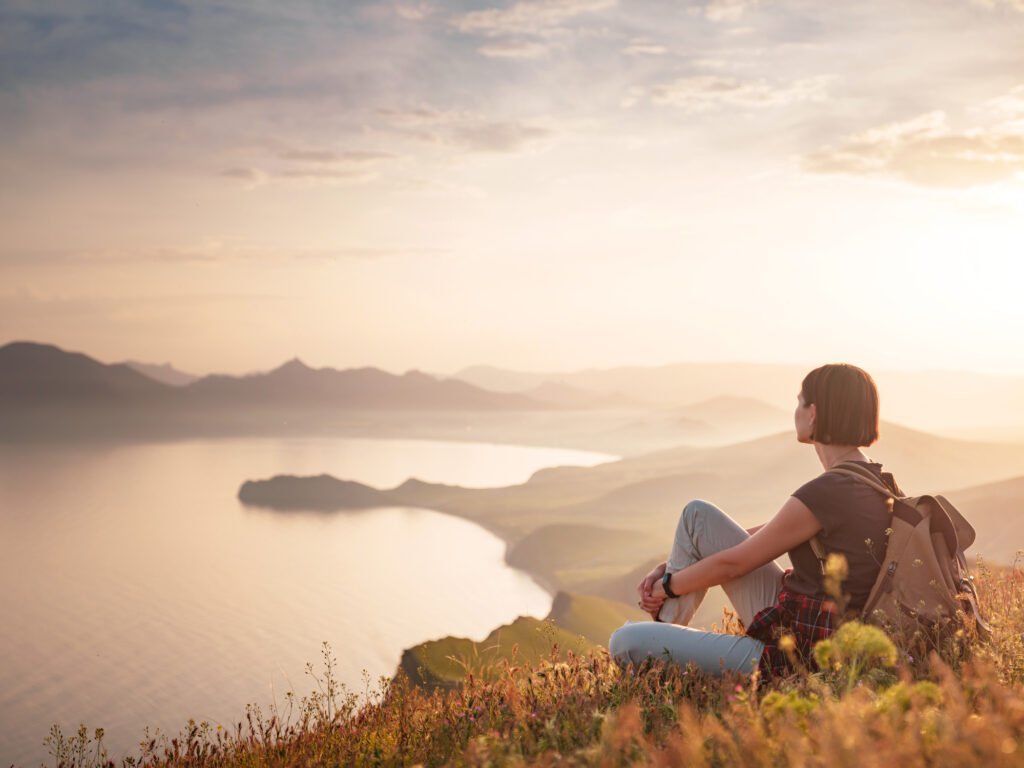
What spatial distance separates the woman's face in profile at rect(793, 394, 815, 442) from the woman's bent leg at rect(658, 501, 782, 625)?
0.67 metres

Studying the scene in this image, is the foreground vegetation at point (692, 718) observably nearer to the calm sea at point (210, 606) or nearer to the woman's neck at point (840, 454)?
the woman's neck at point (840, 454)

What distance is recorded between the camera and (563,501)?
170m

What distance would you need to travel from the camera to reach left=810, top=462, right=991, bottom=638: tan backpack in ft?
12.9

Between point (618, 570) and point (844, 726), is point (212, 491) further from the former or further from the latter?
A: point (844, 726)

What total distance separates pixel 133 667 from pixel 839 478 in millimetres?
85787

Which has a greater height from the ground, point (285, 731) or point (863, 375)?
point (863, 375)

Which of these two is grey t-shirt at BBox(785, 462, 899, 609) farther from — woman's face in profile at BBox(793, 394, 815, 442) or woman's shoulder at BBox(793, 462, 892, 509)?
woman's face in profile at BBox(793, 394, 815, 442)

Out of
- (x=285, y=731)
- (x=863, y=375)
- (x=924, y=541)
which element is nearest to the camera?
(x=924, y=541)

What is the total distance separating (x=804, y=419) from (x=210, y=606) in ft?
330

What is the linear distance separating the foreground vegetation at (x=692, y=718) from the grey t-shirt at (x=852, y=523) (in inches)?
14.4

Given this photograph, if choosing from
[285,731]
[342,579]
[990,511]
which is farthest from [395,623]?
[285,731]

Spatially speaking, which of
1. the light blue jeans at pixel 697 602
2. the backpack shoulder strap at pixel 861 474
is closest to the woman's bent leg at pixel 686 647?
the light blue jeans at pixel 697 602

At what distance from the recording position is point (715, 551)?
466 centimetres

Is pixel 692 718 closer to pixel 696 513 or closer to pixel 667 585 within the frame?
pixel 667 585
